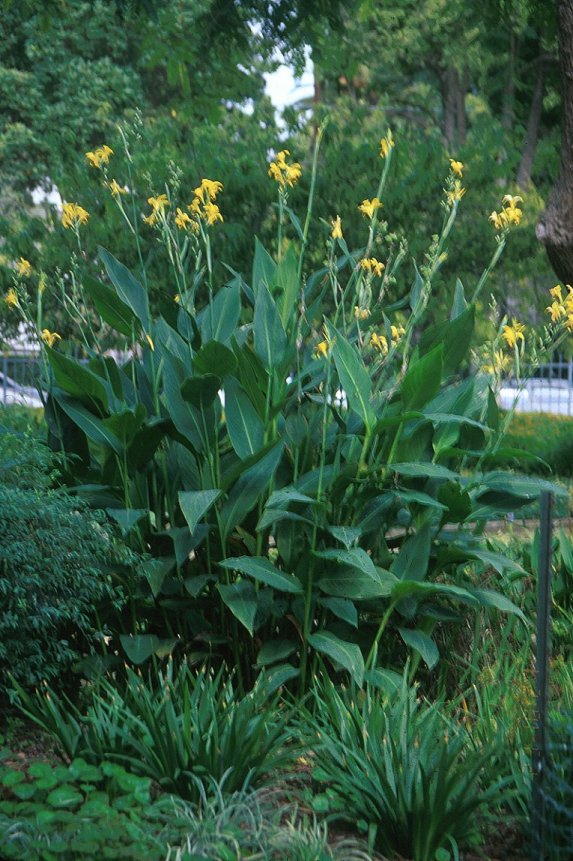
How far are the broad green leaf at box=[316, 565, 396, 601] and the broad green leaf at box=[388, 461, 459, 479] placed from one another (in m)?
0.43

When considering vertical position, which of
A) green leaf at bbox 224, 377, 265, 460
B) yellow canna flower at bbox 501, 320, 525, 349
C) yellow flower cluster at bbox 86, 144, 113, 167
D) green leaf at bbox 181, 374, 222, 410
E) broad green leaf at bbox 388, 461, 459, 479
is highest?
yellow flower cluster at bbox 86, 144, 113, 167

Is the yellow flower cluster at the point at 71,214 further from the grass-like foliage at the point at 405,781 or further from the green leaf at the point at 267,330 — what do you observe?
the grass-like foliage at the point at 405,781

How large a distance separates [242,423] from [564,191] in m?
4.09

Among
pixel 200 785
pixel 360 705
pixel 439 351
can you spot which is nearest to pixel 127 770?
pixel 200 785

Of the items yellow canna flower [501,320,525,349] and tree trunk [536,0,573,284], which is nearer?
yellow canna flower [501,320,525,349]

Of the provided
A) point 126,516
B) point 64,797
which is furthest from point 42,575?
point 64,797

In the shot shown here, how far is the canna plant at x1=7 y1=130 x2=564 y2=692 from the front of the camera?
4.62m

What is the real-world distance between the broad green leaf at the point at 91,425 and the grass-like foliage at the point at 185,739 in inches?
44.1

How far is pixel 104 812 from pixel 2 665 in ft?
3.78

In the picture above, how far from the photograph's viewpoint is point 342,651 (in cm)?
451

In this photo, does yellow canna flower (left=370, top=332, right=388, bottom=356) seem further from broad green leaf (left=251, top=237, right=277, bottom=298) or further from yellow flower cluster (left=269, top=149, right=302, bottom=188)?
yellow flower cluster (left=269, top=149, right=302, bottom=188)

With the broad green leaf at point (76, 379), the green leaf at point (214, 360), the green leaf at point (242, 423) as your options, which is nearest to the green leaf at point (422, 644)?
the green leaf at point (242, 423)

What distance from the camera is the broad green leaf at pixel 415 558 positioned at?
4.79 m

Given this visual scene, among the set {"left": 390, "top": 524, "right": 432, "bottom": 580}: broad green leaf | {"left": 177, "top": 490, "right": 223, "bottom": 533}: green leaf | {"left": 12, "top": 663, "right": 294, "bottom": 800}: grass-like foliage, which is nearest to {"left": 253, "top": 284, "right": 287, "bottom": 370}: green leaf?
{"left": 177, "top": 490, "right": 223, "bottom": 533}: green leaf
